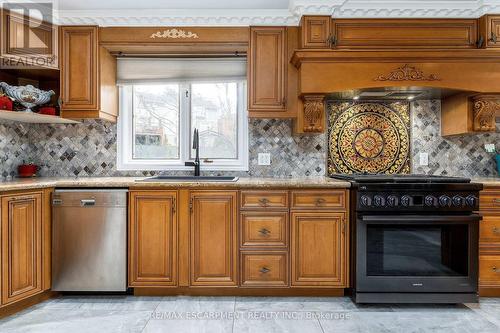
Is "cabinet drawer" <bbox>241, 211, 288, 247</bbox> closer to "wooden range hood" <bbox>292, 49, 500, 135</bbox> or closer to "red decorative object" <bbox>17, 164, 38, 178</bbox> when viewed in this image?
"wooden range hood" <bbox>292, 49, 500, 135</bbox>

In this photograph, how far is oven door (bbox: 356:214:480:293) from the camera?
8.04 ft

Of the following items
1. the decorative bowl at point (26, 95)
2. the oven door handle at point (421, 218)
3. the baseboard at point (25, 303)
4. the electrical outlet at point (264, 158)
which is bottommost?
the baseboard at point (25, 303)

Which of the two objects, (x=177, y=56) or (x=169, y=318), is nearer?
(x=169, y=318)

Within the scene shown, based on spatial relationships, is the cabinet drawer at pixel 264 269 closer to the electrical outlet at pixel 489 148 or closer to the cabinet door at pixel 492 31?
the electrical outlet at pixel 489 148

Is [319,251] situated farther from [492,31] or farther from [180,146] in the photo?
[492,31]

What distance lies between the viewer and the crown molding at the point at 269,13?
109 inches

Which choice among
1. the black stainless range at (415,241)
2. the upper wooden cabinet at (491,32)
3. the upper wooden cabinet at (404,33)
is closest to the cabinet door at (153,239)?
the black stainless range at (415,241)

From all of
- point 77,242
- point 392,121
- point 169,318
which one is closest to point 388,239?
point 392,121

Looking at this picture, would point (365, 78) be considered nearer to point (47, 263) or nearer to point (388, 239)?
point (388, 239)

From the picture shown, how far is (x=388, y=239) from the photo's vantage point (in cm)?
247

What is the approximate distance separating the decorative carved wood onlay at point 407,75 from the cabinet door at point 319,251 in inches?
47.1

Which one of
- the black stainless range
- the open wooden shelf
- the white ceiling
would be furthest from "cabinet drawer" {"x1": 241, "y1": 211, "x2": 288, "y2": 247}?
the open wooden shelf

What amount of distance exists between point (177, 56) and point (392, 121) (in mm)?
2118

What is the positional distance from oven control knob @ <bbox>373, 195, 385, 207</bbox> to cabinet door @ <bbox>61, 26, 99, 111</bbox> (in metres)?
2.42
